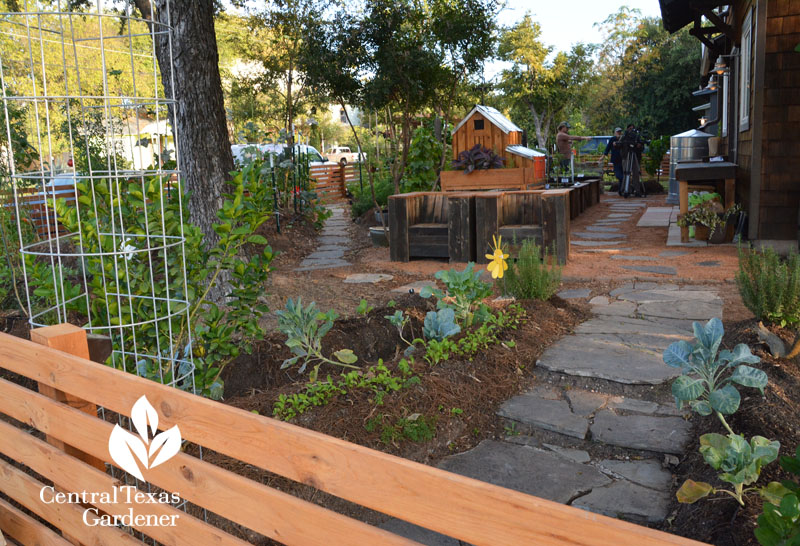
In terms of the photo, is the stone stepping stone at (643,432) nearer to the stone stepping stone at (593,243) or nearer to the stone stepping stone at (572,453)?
the stone stepping stone at (572,453)

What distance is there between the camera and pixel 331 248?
29.8ft

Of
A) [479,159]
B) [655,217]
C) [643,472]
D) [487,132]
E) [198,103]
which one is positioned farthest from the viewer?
[655,217]

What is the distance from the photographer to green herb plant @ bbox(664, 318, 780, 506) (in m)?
1.83

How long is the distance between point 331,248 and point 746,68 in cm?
551

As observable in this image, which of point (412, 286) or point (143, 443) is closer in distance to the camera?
point (143, 443)

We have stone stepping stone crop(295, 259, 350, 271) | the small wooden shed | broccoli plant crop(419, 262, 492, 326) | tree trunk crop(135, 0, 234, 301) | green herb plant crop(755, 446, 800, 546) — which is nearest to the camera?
green herb plant crop(755, 446, 800, 546)

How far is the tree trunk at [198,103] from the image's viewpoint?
527 centimetres

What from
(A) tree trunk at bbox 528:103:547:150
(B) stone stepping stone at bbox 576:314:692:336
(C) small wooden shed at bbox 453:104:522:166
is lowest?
(B) stone stepping stone at bbox 576:314:692:336

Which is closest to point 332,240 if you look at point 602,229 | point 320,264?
point 320,264

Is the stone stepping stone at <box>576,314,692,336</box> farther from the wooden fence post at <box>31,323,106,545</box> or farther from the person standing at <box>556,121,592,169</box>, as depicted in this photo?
the person standing at <box>556,121,592,169</box>

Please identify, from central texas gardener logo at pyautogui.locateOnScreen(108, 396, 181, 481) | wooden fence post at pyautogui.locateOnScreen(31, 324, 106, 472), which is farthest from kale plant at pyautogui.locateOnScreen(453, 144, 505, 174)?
central texas gardener logo at pyautogui.locateOnScreen(108, 396, 181, 481)

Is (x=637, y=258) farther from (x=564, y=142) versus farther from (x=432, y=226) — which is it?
(x=564, y=142)

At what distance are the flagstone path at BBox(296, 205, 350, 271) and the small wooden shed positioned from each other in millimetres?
1974

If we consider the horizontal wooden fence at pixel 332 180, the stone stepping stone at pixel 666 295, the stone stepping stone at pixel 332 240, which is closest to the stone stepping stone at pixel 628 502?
the stone stepping stone at pixel 666 295
